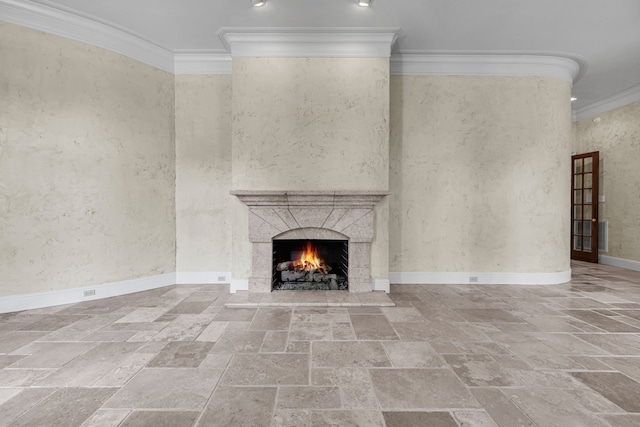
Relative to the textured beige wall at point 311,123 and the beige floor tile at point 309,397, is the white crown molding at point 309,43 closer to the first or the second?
the textured beige wall at point 311,123

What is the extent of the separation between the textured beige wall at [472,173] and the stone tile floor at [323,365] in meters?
1.05

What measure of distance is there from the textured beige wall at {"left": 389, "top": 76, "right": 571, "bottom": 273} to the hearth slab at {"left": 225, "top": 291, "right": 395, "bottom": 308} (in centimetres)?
103

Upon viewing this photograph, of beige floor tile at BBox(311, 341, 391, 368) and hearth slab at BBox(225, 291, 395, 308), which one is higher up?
hearth slab at BBox(225, 291, 395, 308)

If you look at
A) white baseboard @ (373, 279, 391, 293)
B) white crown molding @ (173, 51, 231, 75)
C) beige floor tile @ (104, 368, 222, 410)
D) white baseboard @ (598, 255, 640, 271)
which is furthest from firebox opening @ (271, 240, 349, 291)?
white baseboard @ (598, 255, 640, 271)

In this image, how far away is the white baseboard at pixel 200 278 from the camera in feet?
14.5

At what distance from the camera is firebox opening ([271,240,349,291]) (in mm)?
4004

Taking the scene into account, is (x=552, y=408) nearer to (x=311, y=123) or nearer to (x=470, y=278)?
(x=470, y=278)

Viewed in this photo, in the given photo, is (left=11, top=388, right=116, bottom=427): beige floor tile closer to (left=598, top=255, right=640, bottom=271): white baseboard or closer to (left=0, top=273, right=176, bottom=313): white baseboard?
(left=0, top=273, right=176, bottom=313): white baseboard

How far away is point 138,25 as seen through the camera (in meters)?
3.68

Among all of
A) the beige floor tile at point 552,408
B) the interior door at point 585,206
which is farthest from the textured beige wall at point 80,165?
the interior door at point 585,206

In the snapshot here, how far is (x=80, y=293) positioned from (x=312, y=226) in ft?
9.49

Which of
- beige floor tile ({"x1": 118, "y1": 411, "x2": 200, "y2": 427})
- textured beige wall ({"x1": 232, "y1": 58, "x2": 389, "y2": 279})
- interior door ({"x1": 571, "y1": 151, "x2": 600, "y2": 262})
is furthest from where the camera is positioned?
interior door ({"x1": 571, "y1": 151, "x2": 600, "y2": 262})

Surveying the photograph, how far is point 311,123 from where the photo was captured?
385 cm

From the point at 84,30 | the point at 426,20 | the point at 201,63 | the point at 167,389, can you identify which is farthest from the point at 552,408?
the point at 84,30
